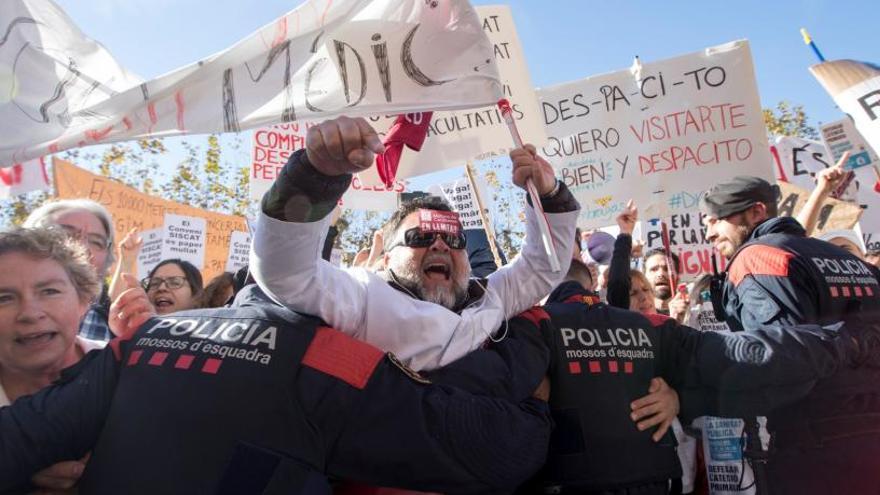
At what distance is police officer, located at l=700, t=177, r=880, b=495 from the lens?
9.45ft

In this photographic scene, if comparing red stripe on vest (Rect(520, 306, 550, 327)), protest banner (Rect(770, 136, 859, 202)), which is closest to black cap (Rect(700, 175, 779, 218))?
red stripe on vest (Rect(520, 306, 550, 327))

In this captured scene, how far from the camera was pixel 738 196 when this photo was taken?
11.2ft

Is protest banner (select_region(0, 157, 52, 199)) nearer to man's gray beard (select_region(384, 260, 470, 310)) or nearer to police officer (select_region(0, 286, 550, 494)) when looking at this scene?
man's gray beard (select_region(384, 260, 470, 310))

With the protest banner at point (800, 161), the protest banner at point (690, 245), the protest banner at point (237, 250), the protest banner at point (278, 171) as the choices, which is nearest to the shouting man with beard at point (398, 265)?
the protest banner at point (278, 171)

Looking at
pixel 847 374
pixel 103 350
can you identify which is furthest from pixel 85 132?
pixel 847 374

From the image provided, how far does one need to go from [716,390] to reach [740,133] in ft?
11.1

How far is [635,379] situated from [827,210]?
4710 millimetres

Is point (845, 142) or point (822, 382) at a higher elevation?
point (845, 142)

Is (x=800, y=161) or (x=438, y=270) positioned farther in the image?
(x=800, y=161)

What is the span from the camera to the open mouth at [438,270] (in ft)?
8.73

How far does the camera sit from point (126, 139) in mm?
2441

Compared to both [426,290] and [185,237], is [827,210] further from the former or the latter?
[185,237]

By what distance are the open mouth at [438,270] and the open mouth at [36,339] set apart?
127cm

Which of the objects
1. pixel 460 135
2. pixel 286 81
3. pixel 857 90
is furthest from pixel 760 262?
pixel 286 81
